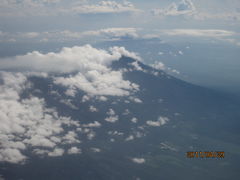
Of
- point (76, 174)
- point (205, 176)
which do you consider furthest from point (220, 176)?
point (76, 174)

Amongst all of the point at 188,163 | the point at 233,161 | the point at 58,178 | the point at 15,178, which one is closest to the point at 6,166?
the point at 15,178

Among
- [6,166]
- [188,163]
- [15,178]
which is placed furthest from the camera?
[188,163]

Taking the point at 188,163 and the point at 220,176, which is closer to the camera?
the point at 220,176

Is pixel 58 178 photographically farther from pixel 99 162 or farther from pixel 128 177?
pixel 128 177

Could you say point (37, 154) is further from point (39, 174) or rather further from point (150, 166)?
point (150, 166)

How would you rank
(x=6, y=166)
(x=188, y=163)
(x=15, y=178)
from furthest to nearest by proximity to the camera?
(x=188, y=163) < (x=6, y=166) < (x=15, y=178)

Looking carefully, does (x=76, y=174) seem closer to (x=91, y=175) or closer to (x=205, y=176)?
(x=91, y=175)

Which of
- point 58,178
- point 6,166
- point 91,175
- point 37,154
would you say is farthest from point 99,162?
point 6,166

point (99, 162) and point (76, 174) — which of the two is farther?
point (99, 162)
